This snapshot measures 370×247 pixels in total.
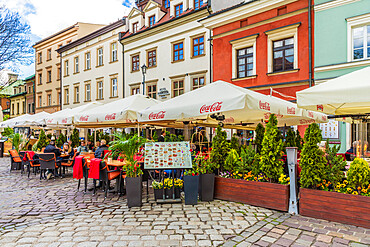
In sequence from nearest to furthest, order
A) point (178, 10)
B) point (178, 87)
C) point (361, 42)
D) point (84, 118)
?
point (84, 118), point (361, 42), point (178, 87), point (178, 10)

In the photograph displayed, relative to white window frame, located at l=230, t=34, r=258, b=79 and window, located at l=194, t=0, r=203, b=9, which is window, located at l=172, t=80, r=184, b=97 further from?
window, located at l=194, t=0, r=203, b=9

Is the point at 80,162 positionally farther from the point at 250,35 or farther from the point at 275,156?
the point at 250,35

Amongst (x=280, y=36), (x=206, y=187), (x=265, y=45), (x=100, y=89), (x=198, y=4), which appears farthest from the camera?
(x=100, y=89)

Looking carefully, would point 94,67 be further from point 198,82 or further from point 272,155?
point 272,155

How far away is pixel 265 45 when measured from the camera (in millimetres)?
15203

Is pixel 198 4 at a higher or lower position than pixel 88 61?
higher

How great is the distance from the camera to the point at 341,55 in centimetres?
1264

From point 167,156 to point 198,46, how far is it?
48.4 ft

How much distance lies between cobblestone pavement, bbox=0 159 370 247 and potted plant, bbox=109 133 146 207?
25 cm

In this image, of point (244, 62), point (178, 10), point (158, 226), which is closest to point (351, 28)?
point (244, 62)

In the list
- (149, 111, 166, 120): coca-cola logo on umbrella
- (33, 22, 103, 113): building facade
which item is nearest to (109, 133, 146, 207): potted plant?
(149, 111, 166, 120): coca-cola logo on umbrella

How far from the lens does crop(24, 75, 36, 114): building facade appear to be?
41250 millimetres

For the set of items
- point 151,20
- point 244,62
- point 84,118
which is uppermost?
point 151,20

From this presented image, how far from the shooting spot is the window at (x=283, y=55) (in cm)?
1449
